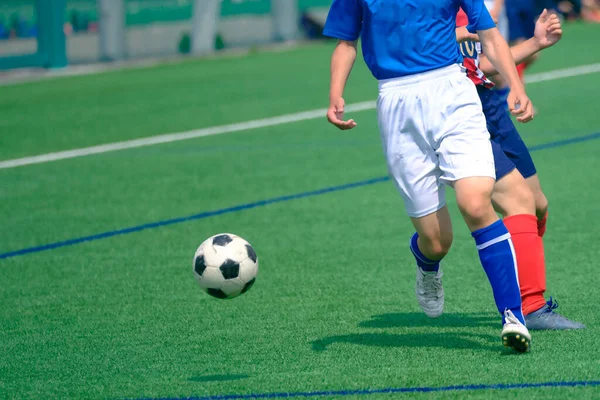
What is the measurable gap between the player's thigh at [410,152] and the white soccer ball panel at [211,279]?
0.97 meters

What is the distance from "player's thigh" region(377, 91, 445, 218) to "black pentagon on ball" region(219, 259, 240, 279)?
0.88m

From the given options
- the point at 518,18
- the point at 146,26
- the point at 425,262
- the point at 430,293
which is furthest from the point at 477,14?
the point at 146,26

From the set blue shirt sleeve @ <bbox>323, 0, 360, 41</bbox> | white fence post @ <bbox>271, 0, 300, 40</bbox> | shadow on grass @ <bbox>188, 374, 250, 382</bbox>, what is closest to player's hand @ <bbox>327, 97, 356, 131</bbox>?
blue shirt sleeve @ <bbox>323, 0, 360, 41</bbox>

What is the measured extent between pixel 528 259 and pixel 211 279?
1.57m

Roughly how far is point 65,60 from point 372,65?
18.6 m

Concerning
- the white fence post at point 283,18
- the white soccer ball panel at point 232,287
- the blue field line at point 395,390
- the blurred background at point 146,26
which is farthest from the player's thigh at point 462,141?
the white fence post at point 283,18

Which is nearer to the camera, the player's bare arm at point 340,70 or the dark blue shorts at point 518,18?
the player's bare arm at point 340,70

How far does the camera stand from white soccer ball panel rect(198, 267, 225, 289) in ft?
17.6

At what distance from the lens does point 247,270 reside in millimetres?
5449

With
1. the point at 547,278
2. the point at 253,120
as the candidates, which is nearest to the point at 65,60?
the point at 253,120

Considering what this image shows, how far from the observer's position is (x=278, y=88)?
18.4 m

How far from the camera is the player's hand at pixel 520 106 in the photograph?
519 centimetres

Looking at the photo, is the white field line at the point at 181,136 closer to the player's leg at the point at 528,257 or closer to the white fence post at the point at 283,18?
the player's leg at the point at 528,257

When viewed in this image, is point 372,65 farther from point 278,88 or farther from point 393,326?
point 278,88
